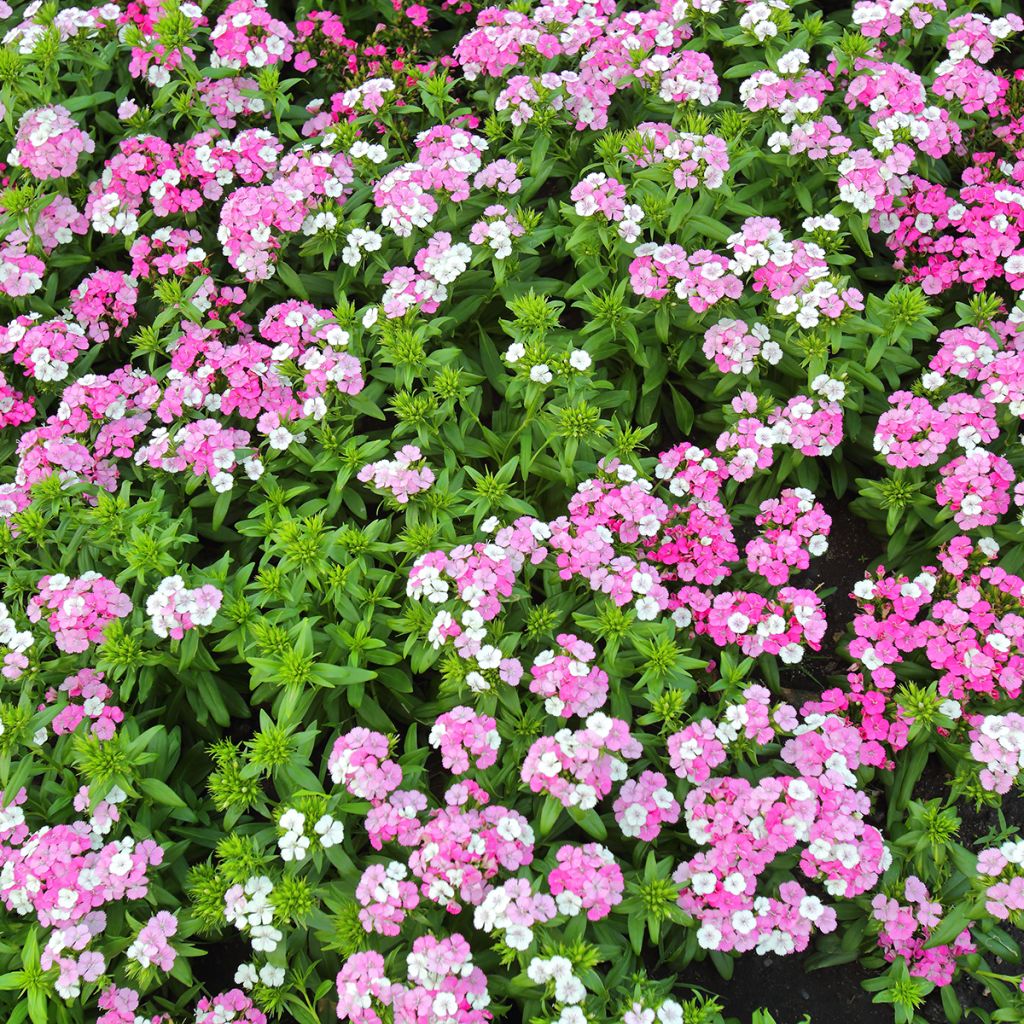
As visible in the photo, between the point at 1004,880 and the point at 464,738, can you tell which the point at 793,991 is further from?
the point at 464,738

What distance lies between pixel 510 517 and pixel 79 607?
6.13ft

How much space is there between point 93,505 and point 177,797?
1546 mm

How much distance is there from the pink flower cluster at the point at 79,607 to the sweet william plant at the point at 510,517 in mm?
19

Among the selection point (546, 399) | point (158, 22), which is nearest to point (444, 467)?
point (546, 399)

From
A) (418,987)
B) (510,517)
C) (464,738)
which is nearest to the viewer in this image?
(418,987)

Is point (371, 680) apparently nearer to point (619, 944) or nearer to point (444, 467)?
point (444, 467)

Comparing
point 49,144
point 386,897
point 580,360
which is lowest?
point 386,897

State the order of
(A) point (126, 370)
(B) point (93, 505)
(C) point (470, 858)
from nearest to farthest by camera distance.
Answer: (C) point (470, 858)
(B) point (93, 505)
(A) point (126, 370)

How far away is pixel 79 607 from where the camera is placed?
4312 millimetres

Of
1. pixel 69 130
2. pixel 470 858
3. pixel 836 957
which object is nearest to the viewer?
pixel 470 858

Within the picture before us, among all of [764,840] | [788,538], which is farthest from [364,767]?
[788,538]

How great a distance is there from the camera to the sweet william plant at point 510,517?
156 inches

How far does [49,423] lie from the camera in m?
5.21

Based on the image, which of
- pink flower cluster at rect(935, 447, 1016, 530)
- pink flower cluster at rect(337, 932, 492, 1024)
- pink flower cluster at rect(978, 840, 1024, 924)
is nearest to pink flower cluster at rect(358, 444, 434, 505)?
pink flower cluster at rect(337, 932, 492, 1024)
